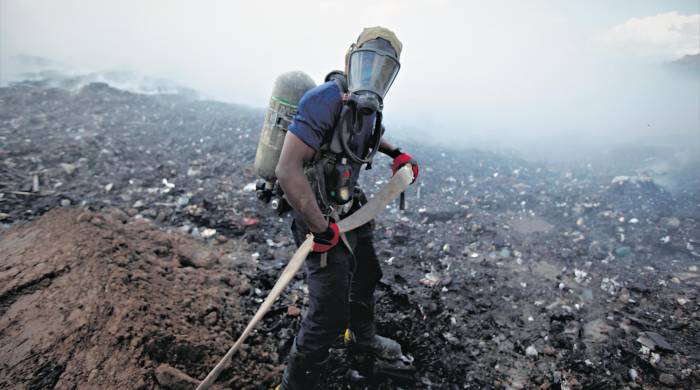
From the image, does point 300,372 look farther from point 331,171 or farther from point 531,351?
point 531,351

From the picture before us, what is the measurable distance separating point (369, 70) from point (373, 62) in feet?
0.18

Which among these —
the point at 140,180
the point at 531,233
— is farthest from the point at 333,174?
the point at 140,180

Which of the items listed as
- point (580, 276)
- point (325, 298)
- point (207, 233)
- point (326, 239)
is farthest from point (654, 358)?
point (207, 233)

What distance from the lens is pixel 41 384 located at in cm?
159

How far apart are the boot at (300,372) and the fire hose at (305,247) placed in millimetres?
316

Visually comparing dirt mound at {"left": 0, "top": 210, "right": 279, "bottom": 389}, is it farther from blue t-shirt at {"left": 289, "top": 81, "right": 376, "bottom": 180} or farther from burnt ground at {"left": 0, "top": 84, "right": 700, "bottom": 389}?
blue t-shirt at {"left": 289, "top": 81, "right": 376, "bottom": 180}

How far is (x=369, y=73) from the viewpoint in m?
1.65

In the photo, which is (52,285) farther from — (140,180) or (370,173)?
A: (370,173)

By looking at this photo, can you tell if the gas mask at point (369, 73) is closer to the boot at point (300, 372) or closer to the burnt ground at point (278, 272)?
the boot at point (300, 372)

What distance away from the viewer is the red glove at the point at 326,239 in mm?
1661

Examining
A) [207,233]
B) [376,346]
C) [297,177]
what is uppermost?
[297,177]

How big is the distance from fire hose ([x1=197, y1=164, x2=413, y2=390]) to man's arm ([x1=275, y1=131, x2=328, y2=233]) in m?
0.17

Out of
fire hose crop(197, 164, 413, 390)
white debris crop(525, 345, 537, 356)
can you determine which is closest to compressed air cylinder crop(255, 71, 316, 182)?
fire hose crop(197, 164, 413, 390)

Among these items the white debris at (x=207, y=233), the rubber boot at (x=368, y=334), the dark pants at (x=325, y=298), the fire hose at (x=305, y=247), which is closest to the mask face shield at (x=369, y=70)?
the fire hose at (x=305, y=247)
